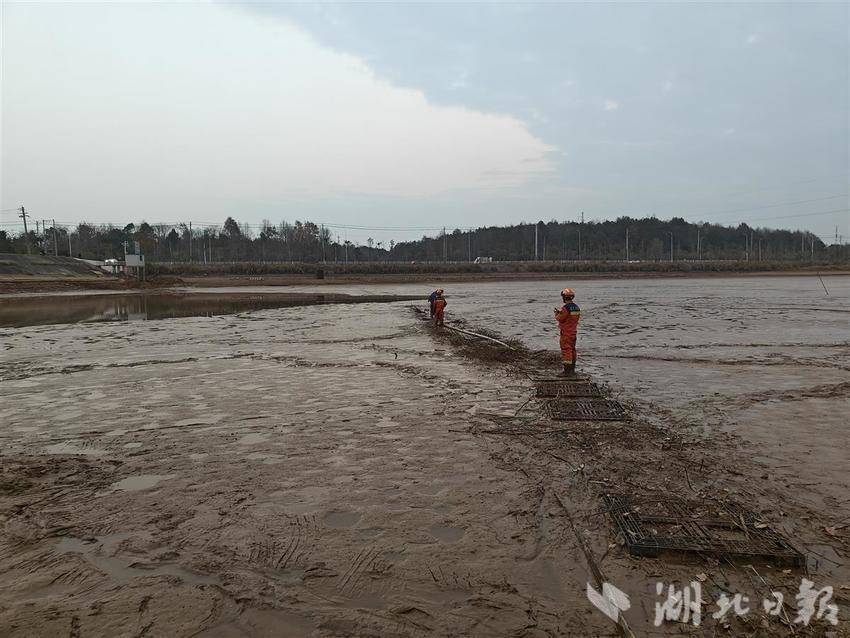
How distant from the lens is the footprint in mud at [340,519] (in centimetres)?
423

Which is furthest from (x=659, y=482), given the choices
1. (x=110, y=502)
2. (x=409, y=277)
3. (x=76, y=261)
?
(x=76, y=261)

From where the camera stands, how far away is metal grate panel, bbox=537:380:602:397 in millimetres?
8453

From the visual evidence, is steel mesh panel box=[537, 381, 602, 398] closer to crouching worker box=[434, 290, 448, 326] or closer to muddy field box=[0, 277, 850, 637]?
muddy field box=[0, 277, 850, 637]

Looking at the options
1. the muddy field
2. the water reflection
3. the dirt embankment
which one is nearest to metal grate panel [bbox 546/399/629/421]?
the muddy field

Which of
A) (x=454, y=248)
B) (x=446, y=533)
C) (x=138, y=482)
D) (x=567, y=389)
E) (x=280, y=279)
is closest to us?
(x=446, y=533)

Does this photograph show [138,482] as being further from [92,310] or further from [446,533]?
[92,310]

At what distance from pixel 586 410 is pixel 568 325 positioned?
243 centimetres

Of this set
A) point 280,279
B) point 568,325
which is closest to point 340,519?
point 568,325

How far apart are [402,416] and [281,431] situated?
161 centimetres

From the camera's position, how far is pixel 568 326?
381 inches

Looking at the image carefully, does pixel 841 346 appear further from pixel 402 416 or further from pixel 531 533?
pixel 531 533

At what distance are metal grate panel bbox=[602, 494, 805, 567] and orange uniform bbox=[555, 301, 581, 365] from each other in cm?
531

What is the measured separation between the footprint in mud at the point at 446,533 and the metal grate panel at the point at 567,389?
181 inches

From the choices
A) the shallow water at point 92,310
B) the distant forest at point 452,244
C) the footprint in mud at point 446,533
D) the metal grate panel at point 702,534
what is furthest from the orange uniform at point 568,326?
the distant forest at point 452,244
